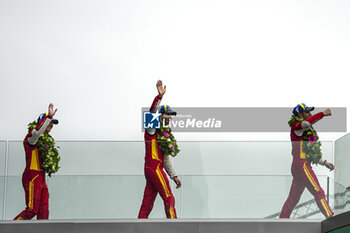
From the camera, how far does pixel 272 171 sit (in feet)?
52.8

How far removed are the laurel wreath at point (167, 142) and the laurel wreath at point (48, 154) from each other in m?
1.35

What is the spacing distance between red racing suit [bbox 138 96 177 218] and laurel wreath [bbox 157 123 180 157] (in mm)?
56

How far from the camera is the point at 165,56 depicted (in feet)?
115

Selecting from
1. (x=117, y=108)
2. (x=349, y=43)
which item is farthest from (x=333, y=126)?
(x=117, y=108)

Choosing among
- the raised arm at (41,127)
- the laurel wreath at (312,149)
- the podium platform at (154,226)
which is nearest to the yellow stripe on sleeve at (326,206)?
the podium platform at (154,226)

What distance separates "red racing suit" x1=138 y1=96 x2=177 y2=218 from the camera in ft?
52.5

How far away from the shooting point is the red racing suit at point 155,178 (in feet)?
52.5

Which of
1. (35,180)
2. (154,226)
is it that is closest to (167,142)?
(154,226)

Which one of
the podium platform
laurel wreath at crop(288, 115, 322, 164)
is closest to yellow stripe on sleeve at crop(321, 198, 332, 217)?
the podium platform

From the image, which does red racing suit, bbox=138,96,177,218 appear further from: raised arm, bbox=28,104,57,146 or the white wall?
the white wall

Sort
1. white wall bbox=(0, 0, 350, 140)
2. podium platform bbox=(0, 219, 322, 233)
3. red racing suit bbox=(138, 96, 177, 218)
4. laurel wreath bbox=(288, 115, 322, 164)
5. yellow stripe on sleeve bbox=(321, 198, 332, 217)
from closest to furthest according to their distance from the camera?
podium platform bbox=(0, 219, 322, 233)
yellow stripe on sleeve bbox=(321, 198, 332, 217)
laurel wreath bbox=(288, 115, 322, 164)
red racing suit bbox=(138, 96, 177, 218)
white wall bbox=(0, 0, 350, 140)

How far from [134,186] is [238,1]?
20.4m

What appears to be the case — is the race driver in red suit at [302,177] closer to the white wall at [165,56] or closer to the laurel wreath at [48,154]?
the laurel wreath at [48,154]

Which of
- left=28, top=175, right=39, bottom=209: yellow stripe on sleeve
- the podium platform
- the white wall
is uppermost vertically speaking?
the white wall
